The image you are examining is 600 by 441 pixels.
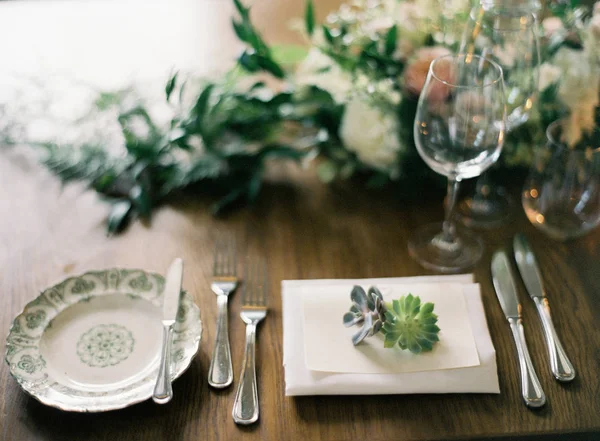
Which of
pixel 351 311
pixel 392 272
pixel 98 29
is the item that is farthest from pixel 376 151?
pixel 98 29

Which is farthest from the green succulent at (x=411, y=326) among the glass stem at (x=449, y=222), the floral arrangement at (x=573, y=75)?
the floral arrangement at (x=573, y=75)

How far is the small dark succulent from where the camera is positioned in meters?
0.85

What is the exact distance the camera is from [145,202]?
1121 millimetres

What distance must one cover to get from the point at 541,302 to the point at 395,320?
0.25 metres

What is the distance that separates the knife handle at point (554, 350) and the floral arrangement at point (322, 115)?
11.9 inches

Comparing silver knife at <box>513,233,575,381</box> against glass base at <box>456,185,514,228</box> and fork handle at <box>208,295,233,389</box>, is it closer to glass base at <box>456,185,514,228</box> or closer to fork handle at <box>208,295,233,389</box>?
glass base at <box>456,185,514,228</box>

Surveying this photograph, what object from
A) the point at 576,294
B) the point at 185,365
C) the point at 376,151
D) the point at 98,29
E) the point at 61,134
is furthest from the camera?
the point at 98,29

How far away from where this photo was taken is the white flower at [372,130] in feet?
3.59

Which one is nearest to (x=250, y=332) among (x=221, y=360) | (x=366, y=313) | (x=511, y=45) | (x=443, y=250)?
(x=221, y=360)

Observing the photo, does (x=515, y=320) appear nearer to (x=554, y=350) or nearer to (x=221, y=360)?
(x=554, y=350)

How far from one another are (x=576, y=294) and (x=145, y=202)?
0.73 meters

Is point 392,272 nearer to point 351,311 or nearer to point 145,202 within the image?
point 351,311

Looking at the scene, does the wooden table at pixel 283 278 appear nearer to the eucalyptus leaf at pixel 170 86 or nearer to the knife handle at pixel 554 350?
the knife handle at pixel 554 350

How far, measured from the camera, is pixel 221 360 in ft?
2.80
